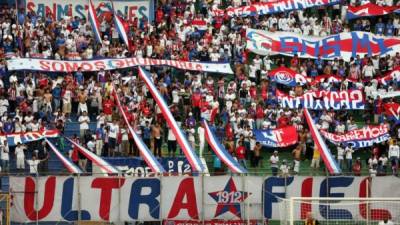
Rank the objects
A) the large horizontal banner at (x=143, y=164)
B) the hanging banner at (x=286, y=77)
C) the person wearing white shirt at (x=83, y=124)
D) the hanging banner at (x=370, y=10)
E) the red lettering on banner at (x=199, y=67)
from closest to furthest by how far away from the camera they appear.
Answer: the large horizontal banner at (x=143, y=164)
the person wearing white shirt at (x=83, y=124)
the hanging banner at (x=286, y=77)
the red lettering on banner at (x=199, y=67)
the hanging banner at (x=370, y=10)

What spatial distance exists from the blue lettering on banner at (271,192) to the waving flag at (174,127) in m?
3.71

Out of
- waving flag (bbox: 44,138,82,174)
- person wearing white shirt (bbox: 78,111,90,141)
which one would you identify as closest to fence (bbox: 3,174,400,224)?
waving flag (bbox: 44,138,82,174)

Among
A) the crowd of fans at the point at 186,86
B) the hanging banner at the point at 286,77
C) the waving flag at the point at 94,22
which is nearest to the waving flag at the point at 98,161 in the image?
the crowd of fans at the point at 186,86

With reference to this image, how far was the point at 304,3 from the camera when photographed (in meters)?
65.6

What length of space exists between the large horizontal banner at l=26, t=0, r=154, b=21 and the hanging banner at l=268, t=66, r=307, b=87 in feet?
23.7

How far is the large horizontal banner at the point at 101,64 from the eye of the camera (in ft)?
195

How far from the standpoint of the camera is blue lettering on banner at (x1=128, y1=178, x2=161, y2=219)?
48.1 metres

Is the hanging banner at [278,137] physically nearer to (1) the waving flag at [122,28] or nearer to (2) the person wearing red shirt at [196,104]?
(2) the person wearing red shirt at [196,104]

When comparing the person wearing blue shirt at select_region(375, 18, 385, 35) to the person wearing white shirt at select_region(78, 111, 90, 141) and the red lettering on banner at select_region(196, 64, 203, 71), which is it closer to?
the red lettering on banner at select_region(196, 64, 203, 71)

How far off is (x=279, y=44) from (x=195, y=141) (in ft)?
28.8

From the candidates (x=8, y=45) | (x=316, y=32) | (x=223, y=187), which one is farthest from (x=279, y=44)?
(x=223, y=187)

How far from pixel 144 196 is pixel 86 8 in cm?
1880

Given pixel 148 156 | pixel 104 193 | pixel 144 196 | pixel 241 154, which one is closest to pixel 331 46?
pixel 241 154

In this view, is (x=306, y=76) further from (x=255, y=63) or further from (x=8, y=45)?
(x=8, y=45)
